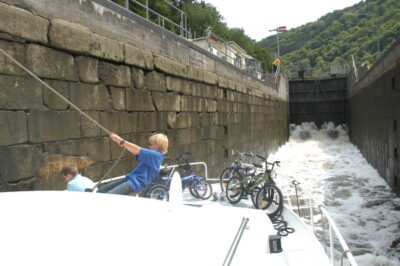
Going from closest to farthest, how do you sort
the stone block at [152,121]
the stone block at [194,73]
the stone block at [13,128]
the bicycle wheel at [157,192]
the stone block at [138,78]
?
the stone block at [13,128] → the bicycle wheel at [157,192] → the stone block at [138,78] → the stone block at [152,121] → the stone block at [194,73]

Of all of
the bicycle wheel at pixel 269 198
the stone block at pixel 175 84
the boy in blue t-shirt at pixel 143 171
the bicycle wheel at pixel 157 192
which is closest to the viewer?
the boy in blue t-shirt at pixel 143 171

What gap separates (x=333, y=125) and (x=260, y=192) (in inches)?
871

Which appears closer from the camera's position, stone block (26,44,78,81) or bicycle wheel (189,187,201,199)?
stone block (26,44,78,81)

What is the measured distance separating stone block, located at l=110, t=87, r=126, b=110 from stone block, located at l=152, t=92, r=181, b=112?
89cm

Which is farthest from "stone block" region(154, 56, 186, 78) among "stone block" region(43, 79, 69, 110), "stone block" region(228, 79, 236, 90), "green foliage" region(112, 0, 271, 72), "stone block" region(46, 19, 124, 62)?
"green foliage" region(112, 0, 271, 72)

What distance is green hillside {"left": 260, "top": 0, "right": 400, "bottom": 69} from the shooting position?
66.8 meters

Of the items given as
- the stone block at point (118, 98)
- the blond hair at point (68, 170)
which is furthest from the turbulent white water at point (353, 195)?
the blond hair at point (68, 170)

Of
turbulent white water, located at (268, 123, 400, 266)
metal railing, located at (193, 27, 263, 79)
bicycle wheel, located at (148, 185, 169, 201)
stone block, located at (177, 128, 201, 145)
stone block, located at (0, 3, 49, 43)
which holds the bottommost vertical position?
turbulent white water, located at (268, 123, 400, 266)

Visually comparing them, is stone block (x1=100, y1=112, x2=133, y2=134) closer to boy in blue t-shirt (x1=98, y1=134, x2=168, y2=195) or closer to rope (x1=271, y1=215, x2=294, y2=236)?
boy in blue t-shirt (x1=98, y1=134, x2=168, y2=195)

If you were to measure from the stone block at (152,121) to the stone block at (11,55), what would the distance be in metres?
2.20

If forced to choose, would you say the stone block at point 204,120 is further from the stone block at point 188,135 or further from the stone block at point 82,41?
the stone block at point 82,41

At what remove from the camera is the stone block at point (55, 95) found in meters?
3.52

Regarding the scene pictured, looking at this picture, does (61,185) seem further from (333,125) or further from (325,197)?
(333,125)

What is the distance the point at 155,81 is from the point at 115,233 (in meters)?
4.50
